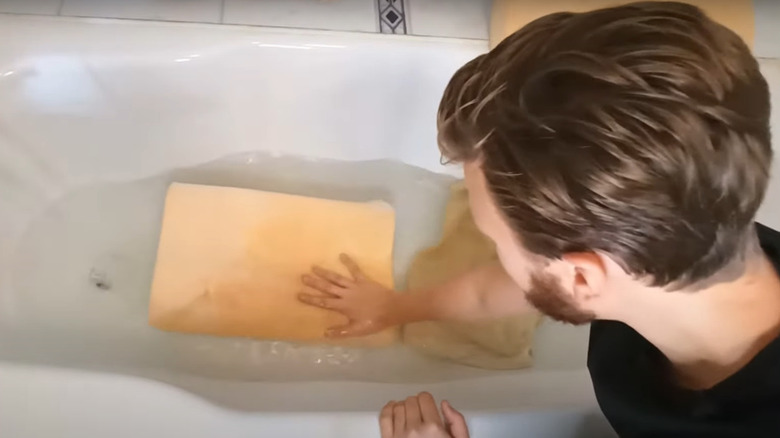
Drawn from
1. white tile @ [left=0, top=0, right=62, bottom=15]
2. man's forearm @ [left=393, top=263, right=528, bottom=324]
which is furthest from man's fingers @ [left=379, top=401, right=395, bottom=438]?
white tile @ [left=0, top=0, right=62, bottom=15]

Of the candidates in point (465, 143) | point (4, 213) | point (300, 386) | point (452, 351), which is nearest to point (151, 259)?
point (4, 213)

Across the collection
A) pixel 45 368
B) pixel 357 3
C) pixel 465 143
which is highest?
pixel 357 3

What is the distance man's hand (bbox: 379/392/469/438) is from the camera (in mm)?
731

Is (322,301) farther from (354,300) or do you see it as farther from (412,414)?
(412,414)

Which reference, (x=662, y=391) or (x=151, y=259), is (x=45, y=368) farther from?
(x=662, y=391)

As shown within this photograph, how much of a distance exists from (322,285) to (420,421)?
34 centimetres

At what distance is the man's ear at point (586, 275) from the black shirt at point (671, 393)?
125 millimetres

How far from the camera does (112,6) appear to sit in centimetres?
96

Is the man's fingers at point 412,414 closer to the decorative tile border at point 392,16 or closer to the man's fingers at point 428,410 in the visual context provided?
the man's fingers at point 428,410

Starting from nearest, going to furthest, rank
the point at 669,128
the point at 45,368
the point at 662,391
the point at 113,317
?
the point at 669,128, the point at 662,391, the point at 45,368, the point at 113,317

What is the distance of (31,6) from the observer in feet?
3.09

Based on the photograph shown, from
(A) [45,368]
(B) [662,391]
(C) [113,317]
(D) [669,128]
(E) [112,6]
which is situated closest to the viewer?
(D) [669,128]

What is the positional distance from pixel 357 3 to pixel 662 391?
65cm

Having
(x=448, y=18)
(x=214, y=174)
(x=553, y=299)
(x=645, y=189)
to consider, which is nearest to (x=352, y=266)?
(x=214, y=174)
